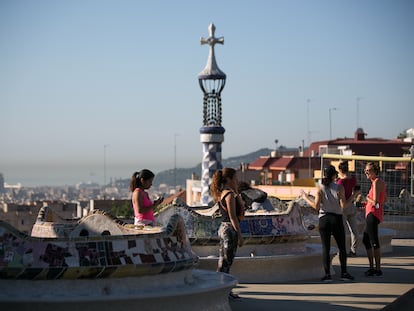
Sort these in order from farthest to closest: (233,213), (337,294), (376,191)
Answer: (376,191)
(337,294)
(233,213)

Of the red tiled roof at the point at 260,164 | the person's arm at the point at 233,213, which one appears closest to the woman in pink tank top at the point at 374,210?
the person's arm at the point at 233,213

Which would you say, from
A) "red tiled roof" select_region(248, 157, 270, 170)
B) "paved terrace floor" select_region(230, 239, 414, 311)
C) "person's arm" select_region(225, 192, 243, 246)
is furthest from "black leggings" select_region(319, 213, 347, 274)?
"red tiled roof" select_region(248, 157, 270, 170)

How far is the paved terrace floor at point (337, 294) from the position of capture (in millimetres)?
11125

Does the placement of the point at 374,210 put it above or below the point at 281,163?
below

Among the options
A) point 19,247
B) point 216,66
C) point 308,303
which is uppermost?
point 216,66

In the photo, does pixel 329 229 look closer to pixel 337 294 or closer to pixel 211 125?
pixel 337 294

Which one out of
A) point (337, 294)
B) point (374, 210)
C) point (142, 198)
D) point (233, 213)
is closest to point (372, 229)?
point (374, 210)

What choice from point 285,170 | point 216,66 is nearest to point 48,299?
point 216,66

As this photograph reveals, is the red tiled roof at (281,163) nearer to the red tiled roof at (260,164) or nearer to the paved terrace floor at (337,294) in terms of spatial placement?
the red tiled roof at (260,164)

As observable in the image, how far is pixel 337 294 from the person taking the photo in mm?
12062

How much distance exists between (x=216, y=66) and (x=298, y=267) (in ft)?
41.5

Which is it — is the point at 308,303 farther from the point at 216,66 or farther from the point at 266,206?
the point at 216,66

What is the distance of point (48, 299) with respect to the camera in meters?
8.72

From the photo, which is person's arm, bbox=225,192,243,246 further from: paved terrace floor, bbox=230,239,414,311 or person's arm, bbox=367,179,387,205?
person's arm, bbox=367,179,387,205
